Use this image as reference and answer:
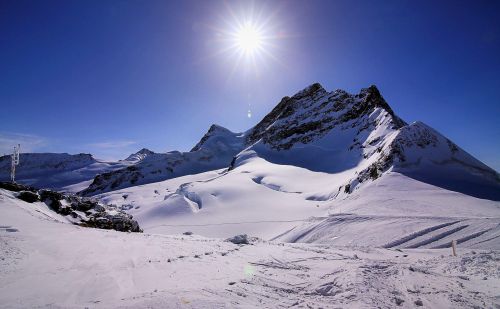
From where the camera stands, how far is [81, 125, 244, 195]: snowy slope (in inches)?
4077

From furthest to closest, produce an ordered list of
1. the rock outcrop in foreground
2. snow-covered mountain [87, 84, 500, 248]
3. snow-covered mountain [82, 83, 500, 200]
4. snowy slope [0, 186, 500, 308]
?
snow-covered mountain [82, 83, 500, 200] < the rock outcrop in foreground < snow-covered mountain [87, 84, 500, 248] < snowy slope [0, 186, 500, 308]

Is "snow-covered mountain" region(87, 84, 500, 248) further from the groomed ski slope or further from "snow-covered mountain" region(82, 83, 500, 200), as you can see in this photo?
"snow-covered mountain" region(82, 83, 500, 200)

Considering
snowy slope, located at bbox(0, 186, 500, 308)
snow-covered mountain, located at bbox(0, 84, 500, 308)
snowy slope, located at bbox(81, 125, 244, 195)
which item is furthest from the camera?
snowy slope, located at bbox(81, 125, 244, 195)

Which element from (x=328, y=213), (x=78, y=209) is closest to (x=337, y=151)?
(x=328, y=213)

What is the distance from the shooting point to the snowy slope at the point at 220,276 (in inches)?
249

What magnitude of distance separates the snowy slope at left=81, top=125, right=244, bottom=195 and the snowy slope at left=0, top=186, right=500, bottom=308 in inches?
3787

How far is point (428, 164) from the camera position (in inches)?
1088

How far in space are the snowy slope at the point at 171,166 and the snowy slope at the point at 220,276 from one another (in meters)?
96.2

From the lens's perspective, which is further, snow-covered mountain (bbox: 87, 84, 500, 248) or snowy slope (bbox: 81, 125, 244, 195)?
snowy slope (bbox: 81, 125, 244, 195)

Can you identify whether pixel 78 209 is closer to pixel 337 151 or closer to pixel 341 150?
pixel 341 150

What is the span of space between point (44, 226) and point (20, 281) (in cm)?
767

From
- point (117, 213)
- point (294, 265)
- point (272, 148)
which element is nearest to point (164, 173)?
point (272, 148)

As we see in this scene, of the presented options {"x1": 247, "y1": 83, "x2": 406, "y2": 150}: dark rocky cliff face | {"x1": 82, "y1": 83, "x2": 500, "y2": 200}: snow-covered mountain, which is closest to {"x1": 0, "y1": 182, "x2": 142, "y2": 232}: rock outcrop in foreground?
{"x1": 82, "y1": 83, "x2": 500, "y2": 200}: snow-covered mountain

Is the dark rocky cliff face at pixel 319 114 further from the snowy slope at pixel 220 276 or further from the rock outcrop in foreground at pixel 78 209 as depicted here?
the snowy slope at pixel 220 276
